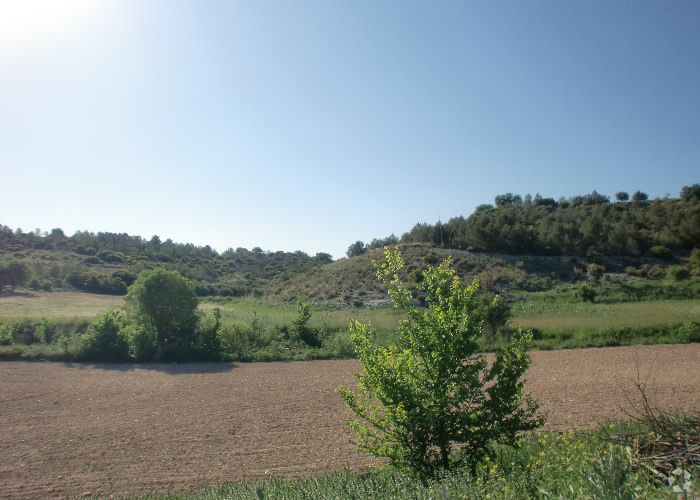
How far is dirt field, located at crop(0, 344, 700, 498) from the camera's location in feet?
27.1

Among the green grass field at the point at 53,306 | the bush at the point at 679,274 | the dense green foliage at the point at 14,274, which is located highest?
the dense green foliage at the point at 14,274

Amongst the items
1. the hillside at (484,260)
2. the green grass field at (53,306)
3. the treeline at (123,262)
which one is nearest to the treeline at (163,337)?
the green grass field at (53,306)

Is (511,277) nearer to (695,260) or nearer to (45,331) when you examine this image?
(695,260)

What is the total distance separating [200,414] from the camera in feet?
39.3

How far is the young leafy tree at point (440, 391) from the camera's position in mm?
5578

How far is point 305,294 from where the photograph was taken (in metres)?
47.5

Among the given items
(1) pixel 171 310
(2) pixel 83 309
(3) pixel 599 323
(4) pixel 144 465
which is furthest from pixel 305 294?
(4) pixel 144 465

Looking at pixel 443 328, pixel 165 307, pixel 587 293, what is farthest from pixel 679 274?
pixel 443 328

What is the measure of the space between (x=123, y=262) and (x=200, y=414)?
5613cm

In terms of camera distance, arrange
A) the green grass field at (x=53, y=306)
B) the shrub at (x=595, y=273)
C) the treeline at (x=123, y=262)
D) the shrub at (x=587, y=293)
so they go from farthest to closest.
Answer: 1. the treeline at (x=123, y=262)
2. the shrub at (x=595, y=273)
3. the shrub at (x=587, y=293)
4. the green grass field at (x=53, y=306)

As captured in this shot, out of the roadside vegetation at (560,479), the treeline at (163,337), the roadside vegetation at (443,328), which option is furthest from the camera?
the treeline at (163,337)

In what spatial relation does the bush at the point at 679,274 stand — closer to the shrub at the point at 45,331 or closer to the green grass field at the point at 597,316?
the green grass field at the point at 597,316

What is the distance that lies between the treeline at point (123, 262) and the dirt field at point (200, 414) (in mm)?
30270

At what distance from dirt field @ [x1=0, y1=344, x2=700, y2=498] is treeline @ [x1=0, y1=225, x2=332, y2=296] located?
30.3 meters
